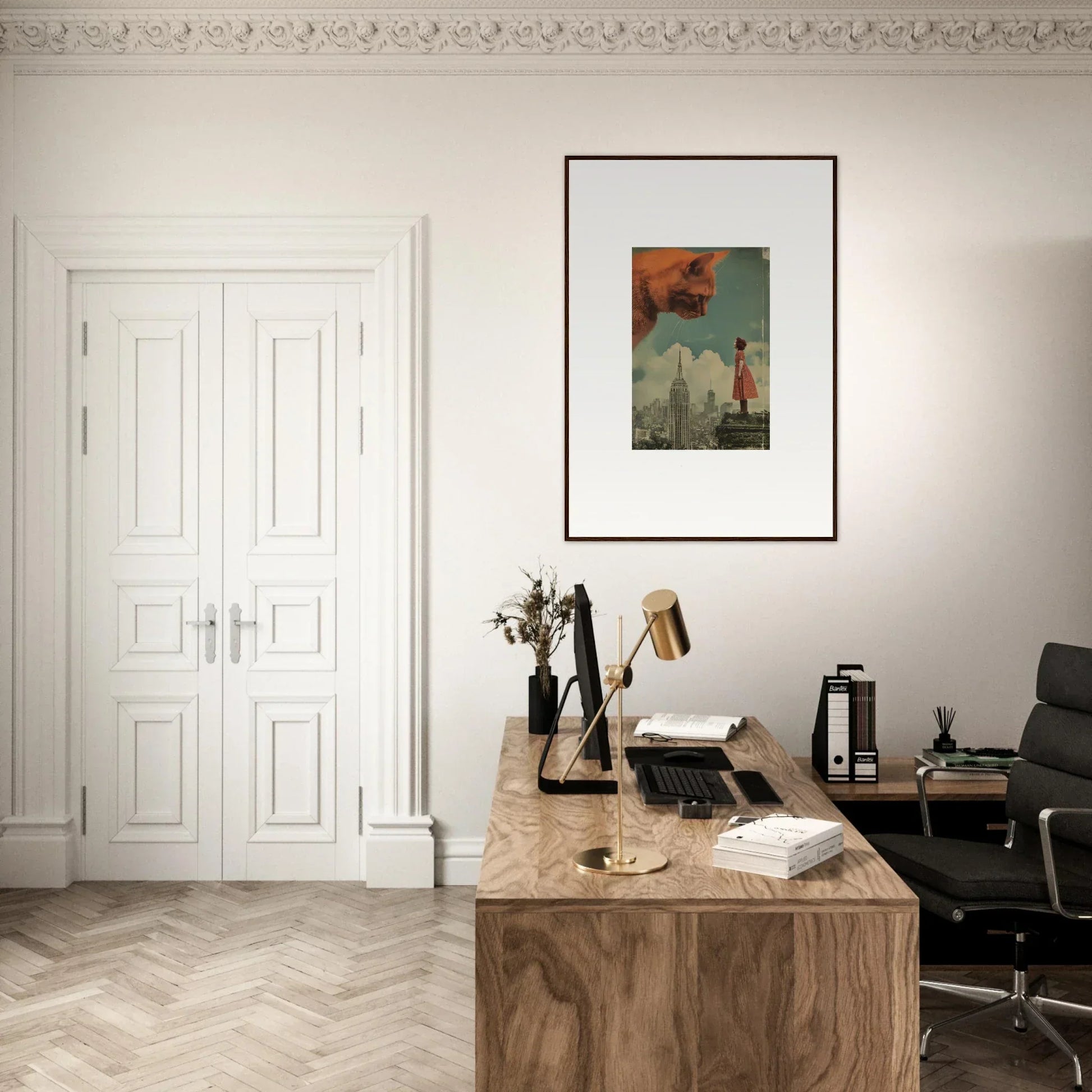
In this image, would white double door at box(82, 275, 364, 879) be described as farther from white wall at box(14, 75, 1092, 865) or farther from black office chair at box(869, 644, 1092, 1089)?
black office chair at box(869, 644, 1092, 1089)

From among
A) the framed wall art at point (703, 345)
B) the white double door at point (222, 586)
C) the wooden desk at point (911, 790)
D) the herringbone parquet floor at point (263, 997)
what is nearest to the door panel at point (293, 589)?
the white double door at point (222, 586)

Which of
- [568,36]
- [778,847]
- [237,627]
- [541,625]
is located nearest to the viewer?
[778,847]

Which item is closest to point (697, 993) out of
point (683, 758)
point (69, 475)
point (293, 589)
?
point (683, 758)

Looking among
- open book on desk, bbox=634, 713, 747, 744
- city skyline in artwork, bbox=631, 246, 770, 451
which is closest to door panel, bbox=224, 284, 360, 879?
city skyline in artwork, bbox=631, 246, 770, 451

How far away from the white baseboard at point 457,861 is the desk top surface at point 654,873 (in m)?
1.32

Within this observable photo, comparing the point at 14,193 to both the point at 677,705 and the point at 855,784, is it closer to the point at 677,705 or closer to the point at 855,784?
the point at 677,705

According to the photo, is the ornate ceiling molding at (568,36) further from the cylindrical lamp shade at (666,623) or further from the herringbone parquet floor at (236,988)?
the herringbone parquet floor at (236,988)

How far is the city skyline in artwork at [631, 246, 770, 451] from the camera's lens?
4.00 meters

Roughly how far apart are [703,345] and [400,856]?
2.34m

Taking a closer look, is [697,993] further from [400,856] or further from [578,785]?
[400,856]

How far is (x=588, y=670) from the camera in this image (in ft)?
8.03

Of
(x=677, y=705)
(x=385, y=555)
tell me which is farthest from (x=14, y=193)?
(x=677, y=705)

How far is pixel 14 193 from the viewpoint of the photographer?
13.1ft

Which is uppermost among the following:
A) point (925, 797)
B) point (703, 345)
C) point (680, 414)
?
point (703, 345)
